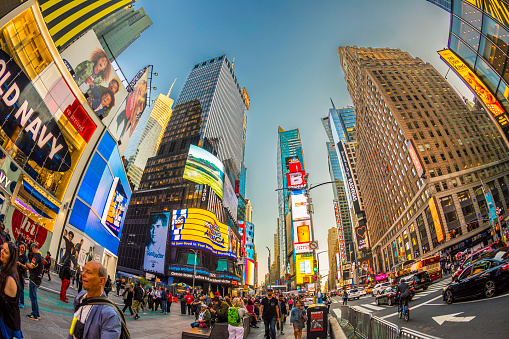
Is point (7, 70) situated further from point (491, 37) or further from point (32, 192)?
point (491, 37)

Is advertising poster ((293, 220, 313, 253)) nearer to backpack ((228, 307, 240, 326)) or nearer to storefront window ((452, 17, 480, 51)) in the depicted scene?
backpack ((228, 307, 240, 326))

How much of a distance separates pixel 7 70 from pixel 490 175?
81086 mm

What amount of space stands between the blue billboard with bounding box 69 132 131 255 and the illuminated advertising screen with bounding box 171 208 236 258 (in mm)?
23927

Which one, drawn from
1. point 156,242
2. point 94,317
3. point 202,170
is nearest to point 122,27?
point 202,170

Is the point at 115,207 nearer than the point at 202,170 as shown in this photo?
Yes

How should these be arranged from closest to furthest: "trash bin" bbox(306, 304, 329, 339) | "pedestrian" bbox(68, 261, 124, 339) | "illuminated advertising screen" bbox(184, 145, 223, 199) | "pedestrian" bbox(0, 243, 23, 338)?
"pedestrian" bbox(68, 261, 124, 339), "pedestrian" bbox(0, 243, 23, 338), "trash bin" bbox(306, 304, 329, 339), "illuminated advertising screen" bbox(184, 145, 223, 199)

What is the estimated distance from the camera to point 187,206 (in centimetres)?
7919

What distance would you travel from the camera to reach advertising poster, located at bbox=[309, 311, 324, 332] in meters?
10.5

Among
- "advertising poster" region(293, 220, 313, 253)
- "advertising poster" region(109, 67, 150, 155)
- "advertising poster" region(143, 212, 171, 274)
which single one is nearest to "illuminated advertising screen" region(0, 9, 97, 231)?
"advertising poster" region(109, 67, 150, 155)

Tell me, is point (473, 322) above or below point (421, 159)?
below

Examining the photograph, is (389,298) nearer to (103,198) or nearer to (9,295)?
(9,295)

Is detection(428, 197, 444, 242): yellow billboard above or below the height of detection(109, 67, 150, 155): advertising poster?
below

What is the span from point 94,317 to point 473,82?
38.4 metres

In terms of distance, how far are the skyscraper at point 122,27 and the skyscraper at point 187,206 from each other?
38799 mm
